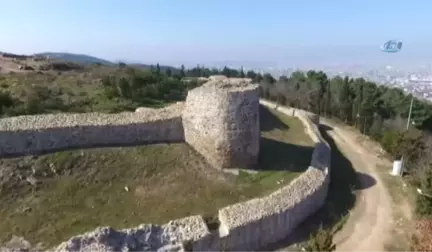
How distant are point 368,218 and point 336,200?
5.34 ft

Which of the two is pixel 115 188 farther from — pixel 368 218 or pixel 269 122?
pixel 269 122

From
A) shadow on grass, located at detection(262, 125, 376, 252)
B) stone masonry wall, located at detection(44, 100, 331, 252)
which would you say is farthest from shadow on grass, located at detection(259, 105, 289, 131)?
stone masonry wall, located at detection(44, 100, 331, 252)

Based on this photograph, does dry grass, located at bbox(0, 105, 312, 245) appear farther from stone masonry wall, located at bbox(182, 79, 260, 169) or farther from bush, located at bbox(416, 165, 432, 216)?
bush, located at bbox(416, 165, 432, 216)

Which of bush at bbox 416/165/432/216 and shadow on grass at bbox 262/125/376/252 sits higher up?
bush at bbox 416/165/432/216

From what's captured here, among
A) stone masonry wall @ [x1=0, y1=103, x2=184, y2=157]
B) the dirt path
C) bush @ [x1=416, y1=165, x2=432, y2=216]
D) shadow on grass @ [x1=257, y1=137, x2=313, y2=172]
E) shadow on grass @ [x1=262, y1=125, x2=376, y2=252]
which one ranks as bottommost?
the dirt path

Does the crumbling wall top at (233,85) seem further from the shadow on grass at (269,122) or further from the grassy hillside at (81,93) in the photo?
the grassy hillside at (81,93)

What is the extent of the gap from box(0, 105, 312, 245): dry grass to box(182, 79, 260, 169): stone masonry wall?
2.05 feet

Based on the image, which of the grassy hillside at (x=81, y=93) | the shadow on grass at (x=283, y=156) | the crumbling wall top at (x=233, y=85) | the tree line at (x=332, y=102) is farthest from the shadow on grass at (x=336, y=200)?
the grassy hillside at (x=81, y=93)

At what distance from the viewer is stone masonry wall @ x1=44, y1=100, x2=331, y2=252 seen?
1152 centimetres

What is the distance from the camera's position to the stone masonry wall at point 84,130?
15.7 m

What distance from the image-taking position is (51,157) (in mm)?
15711

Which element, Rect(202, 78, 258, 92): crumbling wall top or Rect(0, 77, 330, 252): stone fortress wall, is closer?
Rect(0, 77, 330, 252): stone fortress wall

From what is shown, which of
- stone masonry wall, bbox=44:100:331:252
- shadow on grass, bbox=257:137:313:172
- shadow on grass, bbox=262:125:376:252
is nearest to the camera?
stone masonry wall, bbox=44:100:331:252

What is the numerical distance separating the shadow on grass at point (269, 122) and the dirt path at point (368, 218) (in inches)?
178
